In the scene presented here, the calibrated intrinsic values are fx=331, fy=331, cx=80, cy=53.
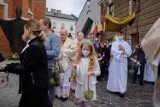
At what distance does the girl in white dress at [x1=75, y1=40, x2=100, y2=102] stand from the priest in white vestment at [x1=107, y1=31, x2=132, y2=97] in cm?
371

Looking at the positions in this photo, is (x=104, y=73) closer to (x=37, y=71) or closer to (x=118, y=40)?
(x=118, y=40)

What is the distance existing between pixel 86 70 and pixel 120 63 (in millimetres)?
4012

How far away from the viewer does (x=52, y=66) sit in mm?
5652

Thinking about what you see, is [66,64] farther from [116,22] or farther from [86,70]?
[116,22]

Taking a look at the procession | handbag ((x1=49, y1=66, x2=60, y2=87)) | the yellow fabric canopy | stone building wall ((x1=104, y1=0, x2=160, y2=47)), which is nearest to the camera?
the procession

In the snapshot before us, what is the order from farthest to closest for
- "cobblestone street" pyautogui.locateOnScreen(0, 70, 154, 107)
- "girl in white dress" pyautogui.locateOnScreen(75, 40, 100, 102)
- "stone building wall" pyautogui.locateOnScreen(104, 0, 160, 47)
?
"stone building wall" pyautogui.locateOnScreen(104, 0, 160, 47), "cobblestone street" pyautogui.locateOnScreen(0, 70, 154, 107), "girl in white dress" pyautogui.locateOnScreen(75, 40, 100, 102)

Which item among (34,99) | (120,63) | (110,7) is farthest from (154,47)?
(110,7)

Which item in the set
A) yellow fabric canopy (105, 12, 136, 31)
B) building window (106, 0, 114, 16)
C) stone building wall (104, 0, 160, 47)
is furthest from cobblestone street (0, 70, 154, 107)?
building window (106, 0, 114, 16)

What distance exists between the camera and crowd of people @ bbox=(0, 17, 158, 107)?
13.1 feet

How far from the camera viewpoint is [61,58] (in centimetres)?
630

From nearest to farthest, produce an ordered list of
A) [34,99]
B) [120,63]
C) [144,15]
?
1. [34,99]
2. [120,63]
3. [144,15]

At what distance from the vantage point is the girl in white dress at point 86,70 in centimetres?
619

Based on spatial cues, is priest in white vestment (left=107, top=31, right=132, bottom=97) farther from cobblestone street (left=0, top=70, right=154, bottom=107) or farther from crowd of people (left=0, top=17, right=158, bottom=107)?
cobblestone street (left=0, top=70, right=154, bottom=107)

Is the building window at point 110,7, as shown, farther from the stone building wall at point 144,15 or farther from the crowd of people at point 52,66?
the crowd of people at point 52,66
